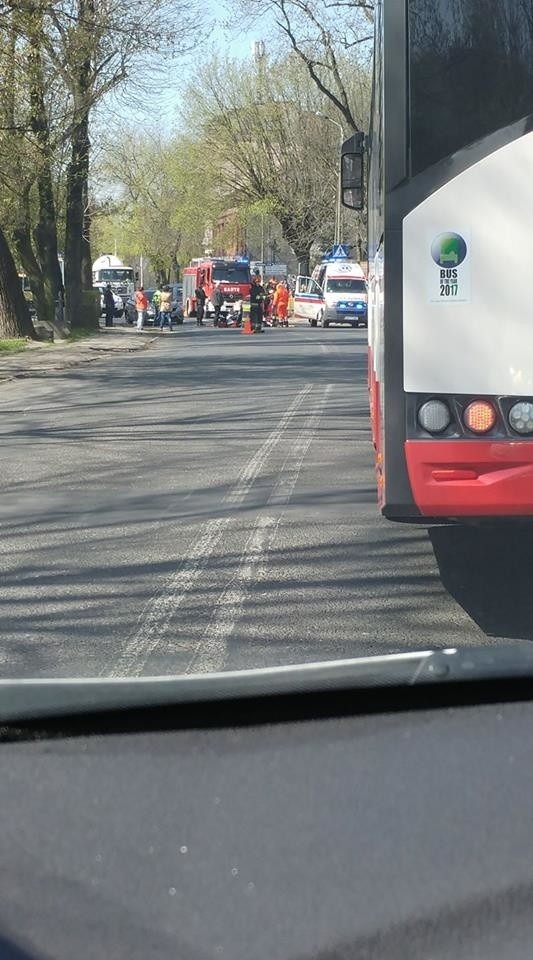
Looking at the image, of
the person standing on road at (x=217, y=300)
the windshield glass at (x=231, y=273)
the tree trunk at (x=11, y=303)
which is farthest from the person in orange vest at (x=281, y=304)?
the tree trunk at (x=11, y=303)

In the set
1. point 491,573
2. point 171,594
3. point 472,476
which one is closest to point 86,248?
point 491,573

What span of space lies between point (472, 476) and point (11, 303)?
29.7 meters

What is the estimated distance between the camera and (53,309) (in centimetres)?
4169

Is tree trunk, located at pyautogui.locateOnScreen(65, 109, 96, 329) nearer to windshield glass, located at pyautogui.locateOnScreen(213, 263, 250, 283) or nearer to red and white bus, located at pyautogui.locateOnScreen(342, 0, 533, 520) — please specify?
windshield glass, located at pyautogui.locateOnScreen(213, 263, 250, 283)

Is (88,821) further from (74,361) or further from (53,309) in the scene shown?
(53,309)

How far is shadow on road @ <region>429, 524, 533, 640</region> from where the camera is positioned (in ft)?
21.2

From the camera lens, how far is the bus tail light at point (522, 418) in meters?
5.74

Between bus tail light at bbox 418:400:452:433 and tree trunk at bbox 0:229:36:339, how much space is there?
27303 millimetres

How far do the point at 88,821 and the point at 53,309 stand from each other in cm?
4110

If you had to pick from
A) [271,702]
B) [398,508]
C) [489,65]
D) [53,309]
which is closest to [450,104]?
[489,65]

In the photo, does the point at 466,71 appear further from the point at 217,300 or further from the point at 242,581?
the point at 217,300

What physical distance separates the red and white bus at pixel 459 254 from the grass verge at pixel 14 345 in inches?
1053

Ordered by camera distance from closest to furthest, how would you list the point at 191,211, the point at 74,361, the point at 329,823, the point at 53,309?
1. the point at 329,823
2. the point at 74,361
3. the point at 53,309
4. the point at 191,211

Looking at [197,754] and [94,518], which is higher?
[197,754]
